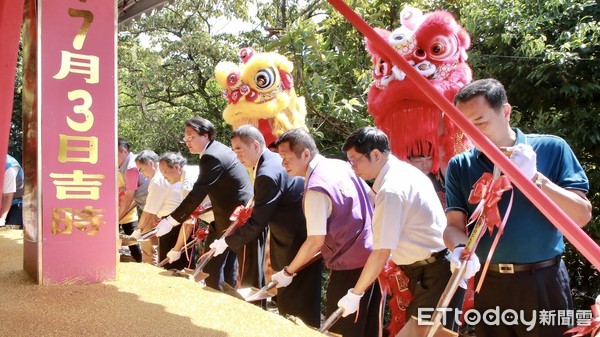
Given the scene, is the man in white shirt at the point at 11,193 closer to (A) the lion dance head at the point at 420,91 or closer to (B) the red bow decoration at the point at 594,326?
(A) the lion dance head at the point at 420,91

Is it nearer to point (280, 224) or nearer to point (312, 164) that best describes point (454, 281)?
point (312, 164)

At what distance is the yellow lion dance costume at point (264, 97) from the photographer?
4223 millimetres

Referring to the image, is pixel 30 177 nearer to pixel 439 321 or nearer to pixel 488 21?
pixel 439 321

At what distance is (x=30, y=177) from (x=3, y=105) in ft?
1.96

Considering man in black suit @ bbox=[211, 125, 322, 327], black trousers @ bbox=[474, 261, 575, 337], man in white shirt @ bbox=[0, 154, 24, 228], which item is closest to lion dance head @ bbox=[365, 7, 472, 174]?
man in black suit @ bbox=[211, 125, 322, 327]

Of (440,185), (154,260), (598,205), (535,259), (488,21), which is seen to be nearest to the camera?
(535,259)

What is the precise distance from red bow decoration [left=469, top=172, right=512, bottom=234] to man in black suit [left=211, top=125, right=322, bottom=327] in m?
1.42

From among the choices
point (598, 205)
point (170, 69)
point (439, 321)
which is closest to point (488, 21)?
point (598, 205)

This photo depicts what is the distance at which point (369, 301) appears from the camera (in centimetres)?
250

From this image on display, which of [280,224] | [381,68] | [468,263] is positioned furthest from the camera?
[381,68]

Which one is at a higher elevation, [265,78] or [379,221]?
[265,78]

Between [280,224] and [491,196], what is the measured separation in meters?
1.59

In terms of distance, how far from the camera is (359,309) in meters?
2.46

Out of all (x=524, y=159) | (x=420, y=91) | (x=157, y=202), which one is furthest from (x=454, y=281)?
(x=157, y=202)
